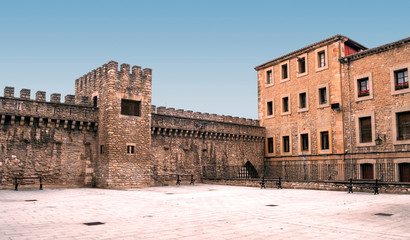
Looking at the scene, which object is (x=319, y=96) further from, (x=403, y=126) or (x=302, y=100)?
(x=403, y=126)

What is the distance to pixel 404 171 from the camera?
864 inches

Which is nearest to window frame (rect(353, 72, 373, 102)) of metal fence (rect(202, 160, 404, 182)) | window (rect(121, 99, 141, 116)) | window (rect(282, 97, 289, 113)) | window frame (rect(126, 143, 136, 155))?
metal fence (rect(202, 160, 404, 182))

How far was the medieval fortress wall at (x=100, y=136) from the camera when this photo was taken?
2005 cm

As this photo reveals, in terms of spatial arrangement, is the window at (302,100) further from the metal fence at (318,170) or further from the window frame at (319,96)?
the metal fence at (318,170)

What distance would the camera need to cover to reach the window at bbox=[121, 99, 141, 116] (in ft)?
74.8

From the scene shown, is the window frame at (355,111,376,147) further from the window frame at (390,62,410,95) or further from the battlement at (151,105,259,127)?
the battlement at (151,105,259,127)

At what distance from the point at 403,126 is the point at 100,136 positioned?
63.4ft

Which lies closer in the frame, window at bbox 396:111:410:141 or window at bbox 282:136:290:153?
window at bbox 396:111:410:141

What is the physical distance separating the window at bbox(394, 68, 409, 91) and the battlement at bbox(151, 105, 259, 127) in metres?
12.7

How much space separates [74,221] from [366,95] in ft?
71.5

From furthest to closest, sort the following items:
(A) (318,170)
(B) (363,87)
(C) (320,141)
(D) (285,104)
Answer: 1. (D) (285,104)
2. (C) (320,141)
3. (A) (318,170)
4. (B) (363,87)

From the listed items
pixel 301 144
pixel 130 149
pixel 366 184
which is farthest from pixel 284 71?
pixel 130 149

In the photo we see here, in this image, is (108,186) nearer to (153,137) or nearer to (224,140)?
(153,137)

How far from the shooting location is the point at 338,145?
25.6 metres
